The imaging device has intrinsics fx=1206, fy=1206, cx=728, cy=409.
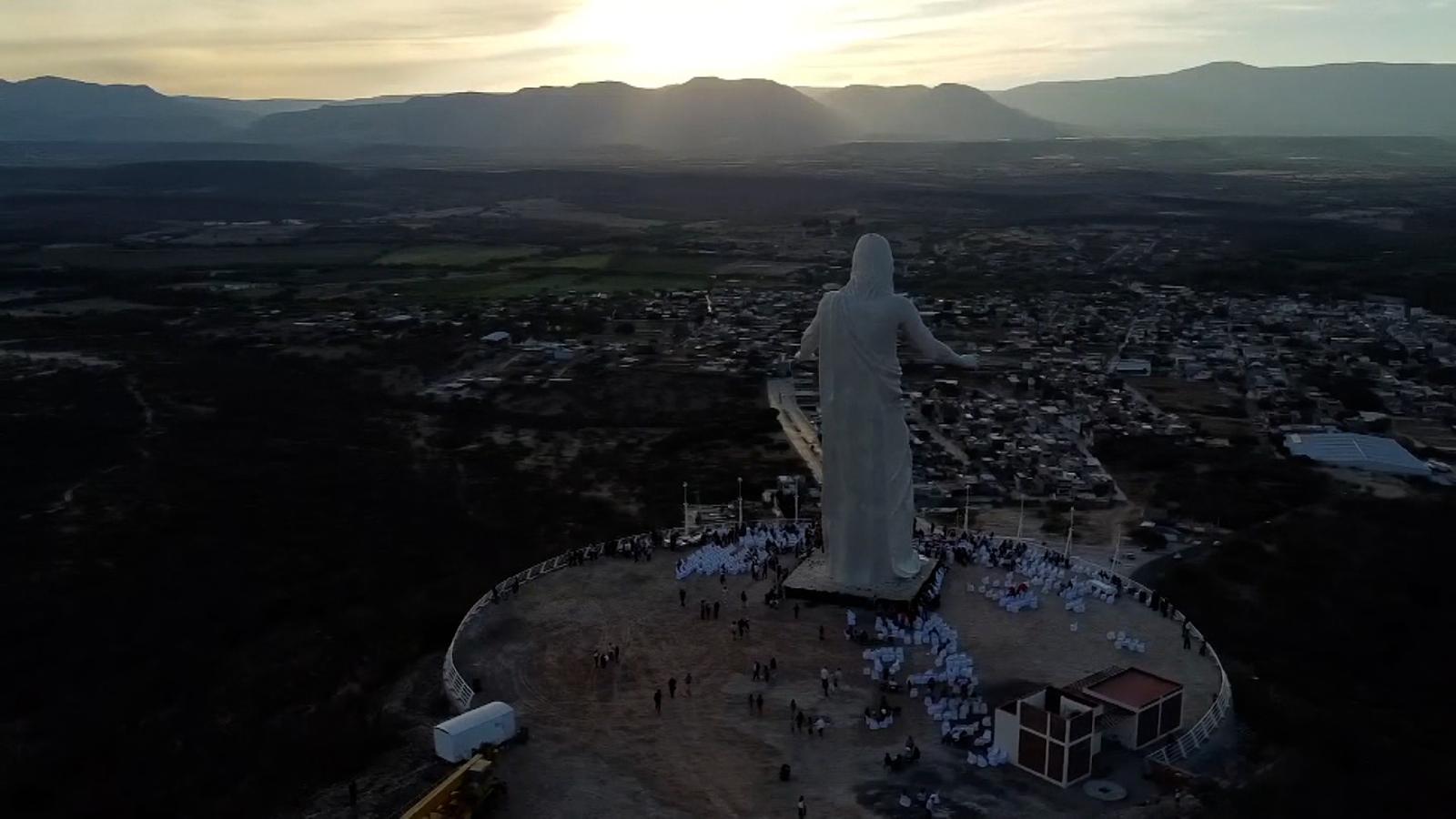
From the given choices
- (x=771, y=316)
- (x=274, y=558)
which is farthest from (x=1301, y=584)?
(x=771, y=316)

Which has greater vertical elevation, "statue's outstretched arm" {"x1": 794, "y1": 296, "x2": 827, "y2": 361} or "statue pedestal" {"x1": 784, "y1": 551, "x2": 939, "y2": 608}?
"statue's outstretched arm" {"x1": 794, "y1": 296, "x2": 827, "y2": 361}

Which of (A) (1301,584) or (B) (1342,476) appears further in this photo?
(B) (1342,476)

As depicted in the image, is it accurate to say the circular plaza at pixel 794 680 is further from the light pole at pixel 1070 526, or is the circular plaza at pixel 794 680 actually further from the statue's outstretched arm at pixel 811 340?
the statue's outstretched arm at pixel 811 340

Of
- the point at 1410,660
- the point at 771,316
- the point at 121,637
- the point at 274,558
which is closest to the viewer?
the point at 1410,660

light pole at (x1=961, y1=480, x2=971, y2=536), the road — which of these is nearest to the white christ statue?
light pole at (x1=961, y1=480, x2=971, y2=536)

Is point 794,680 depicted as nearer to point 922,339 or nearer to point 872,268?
point 922,339

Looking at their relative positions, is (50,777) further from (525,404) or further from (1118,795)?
(525,404)

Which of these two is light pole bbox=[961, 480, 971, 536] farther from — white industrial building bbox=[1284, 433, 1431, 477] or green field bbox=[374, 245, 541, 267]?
green field bbox=[374, 245, 541, 267]

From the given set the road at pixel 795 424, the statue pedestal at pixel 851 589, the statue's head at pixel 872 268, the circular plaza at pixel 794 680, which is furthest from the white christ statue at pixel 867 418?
the road at pixel 795 424
